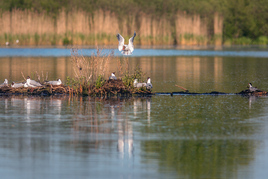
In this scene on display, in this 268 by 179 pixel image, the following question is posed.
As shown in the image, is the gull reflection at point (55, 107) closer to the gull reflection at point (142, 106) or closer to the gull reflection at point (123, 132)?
the gull reflection at point (123, 132)

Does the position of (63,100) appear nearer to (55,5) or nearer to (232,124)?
(232,124)

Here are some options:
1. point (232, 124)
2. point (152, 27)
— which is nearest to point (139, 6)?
point (152, 27)

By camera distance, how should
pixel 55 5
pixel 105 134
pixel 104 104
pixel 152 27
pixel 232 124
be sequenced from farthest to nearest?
pixel 55 5, pixel 152 27, pixel 104 104, pixel 232 124, pixel 105 134

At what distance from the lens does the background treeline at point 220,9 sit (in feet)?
213

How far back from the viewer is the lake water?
26.4ft

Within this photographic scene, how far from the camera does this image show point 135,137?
10.3 m

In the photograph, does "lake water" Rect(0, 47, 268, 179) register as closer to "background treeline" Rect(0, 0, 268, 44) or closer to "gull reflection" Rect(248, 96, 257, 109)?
"gull reflection" Rect(248, 96, 257, 109)

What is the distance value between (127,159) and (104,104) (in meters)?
6.73

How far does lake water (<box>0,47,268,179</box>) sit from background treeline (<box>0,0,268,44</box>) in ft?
159

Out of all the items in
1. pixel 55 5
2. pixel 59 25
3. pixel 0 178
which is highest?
pixel 55 5

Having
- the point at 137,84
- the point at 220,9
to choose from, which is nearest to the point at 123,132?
the point at 137,84

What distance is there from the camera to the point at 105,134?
34.8ft

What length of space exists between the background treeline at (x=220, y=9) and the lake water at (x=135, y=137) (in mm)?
48360

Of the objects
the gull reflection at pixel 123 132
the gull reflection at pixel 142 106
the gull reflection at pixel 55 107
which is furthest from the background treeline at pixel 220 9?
the gull reflection at pixel 123 132
